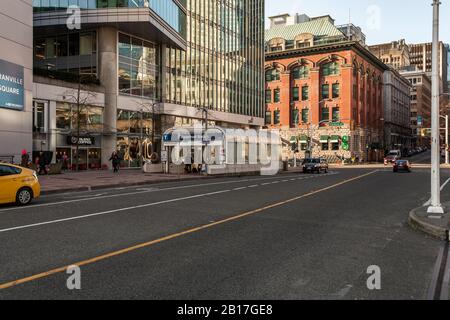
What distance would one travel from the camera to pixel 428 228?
909 cm

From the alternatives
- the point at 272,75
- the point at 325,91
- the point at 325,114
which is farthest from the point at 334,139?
the point at 272,75

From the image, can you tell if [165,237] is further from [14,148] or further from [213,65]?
[213,65]

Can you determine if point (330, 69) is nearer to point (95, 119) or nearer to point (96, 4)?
point (96, 4)

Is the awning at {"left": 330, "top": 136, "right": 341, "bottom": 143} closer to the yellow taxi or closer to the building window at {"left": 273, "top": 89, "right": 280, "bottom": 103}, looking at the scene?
the building window at {"left": 273, "top": 89, "right": 280, "bottom": 103}

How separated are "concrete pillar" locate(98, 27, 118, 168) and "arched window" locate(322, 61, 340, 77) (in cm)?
4715

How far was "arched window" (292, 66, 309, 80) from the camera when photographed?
255 feet

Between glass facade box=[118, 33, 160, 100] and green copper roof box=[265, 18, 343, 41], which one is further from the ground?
green copper roof box=[265, 18, 343, 41]

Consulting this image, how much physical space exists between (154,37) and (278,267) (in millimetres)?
41647

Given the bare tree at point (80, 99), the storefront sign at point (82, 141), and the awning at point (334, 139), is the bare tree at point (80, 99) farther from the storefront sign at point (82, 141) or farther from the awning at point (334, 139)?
the awning at point (334, 139)

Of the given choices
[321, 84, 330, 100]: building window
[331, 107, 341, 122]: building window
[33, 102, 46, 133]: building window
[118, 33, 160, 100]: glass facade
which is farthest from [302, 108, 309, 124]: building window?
[33, 102, 46, 133]: building window

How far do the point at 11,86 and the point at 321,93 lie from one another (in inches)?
2342
